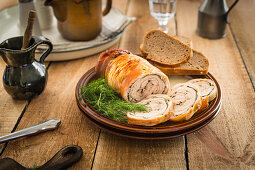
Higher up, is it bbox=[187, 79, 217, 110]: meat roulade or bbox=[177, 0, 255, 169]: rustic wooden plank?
bbox=[187, 79, 217, 110]: meat roulade

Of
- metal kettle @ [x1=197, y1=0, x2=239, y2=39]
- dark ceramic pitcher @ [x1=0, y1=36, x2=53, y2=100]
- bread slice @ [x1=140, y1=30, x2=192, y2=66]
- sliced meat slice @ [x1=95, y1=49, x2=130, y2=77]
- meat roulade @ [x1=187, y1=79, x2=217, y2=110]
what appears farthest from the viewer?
metal kettle @ [x1=197, y1=0, x2=239, y2=39]

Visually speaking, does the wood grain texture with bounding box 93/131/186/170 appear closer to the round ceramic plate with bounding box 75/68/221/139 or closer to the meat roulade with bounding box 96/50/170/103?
the round ceramic plate with bounding box 75/68/221/139

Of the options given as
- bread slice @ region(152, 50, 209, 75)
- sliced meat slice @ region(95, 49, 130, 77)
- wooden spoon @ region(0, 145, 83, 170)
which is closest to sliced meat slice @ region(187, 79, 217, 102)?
bread slice @ region(152, 50, 209, 75)

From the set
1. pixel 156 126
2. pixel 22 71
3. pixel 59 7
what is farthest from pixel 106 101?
pixel 59 7

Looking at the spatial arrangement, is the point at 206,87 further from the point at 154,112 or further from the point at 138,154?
the point at 138,154

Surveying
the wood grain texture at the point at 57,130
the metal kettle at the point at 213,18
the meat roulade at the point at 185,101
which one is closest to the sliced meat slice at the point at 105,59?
the wood grain texture at the point at 57,130

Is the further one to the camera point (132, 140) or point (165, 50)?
point (165, 50)

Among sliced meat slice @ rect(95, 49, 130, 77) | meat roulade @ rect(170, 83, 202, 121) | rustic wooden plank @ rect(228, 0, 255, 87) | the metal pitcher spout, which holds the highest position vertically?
the metal pitcher spout
